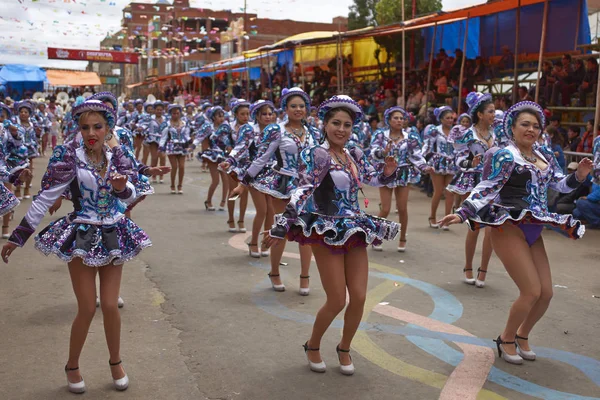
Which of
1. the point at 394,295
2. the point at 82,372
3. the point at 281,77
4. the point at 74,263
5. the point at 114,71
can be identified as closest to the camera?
the point at 74,263

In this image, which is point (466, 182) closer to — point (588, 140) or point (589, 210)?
point (589, 210)

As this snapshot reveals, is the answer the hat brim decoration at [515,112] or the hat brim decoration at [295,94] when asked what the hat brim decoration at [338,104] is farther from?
the hat brim decoration at [295,94]

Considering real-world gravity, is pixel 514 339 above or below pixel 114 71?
below

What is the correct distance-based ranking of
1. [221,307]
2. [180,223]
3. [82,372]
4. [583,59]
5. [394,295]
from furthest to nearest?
[583,59] → [180,223] → [394,295] → [221,307] → [82,372]

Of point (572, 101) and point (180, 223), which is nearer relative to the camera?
point (180, 223)

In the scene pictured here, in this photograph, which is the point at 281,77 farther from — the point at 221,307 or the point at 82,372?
the point at 82,372

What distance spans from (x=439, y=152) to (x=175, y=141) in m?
6.57

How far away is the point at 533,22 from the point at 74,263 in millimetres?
14643

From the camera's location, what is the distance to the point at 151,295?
23.9 ft

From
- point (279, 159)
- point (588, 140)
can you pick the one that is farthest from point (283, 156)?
point (588, 140)

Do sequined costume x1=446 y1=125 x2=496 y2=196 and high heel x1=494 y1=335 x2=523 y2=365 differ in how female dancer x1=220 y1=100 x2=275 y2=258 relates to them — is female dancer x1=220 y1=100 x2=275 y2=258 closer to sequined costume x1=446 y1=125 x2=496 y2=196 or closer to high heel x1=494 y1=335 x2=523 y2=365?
sequined costume x1=446 y1=125 x2=496 y2=196

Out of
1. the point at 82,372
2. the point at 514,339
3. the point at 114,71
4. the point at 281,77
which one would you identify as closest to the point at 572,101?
the point at 514,339

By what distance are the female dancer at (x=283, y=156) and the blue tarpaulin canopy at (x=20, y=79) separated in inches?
1365

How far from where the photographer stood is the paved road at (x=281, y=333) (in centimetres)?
488
